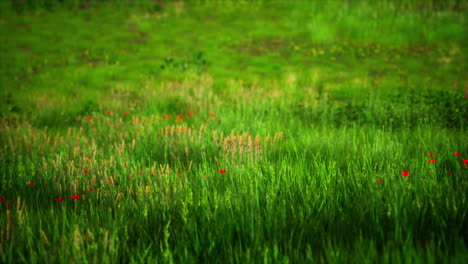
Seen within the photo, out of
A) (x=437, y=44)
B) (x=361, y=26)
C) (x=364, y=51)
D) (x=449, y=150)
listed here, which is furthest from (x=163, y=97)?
(x=437, y=44)

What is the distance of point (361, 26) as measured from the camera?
48.4ft

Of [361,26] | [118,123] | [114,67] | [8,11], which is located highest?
[8,11]

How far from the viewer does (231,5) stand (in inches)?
744

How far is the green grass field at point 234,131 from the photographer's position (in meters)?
1.95

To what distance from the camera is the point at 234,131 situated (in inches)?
187

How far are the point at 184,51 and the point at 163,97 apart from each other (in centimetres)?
597

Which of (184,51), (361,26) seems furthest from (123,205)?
(361,26)

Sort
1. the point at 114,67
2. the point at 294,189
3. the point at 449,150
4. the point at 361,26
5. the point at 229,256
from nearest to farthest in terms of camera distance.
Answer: the point at 229,256
the point at 294,189
the point at 449,150
the point at 114,67
the point at 361,26

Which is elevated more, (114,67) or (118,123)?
(114,67)

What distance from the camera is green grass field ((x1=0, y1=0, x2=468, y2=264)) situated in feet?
6.41

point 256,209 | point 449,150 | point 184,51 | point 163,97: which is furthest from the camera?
point 184,51

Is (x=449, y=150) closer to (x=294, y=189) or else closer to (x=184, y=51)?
(x=294, y=189)

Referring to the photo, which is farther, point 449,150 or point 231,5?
point 231,5

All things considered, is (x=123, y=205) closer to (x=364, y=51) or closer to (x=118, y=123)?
(x=118, y=123)
